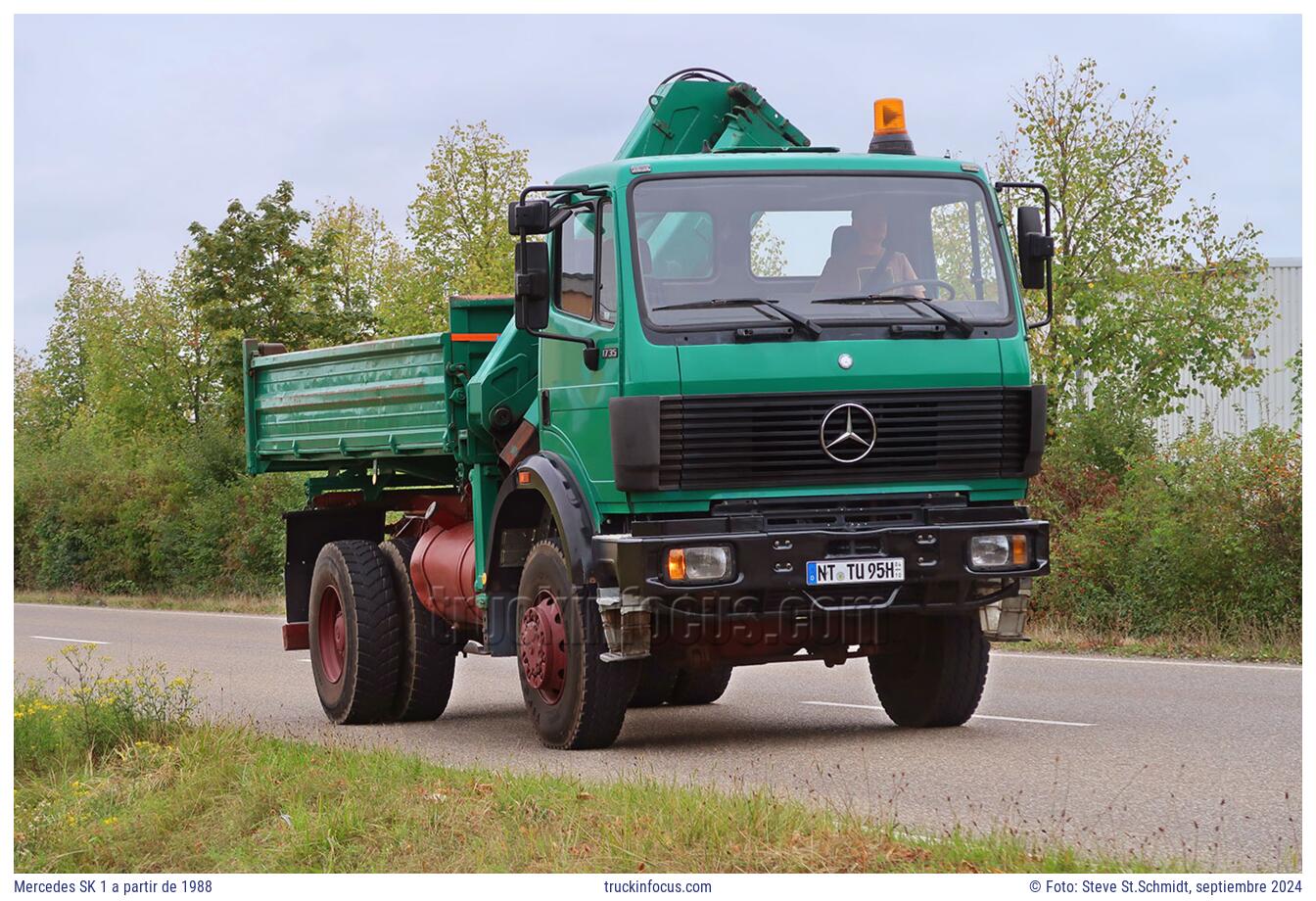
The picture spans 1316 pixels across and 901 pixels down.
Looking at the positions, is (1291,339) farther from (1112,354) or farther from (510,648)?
(510,648)

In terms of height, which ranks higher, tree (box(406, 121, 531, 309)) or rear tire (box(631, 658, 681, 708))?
tree (box(406, 121, 531, 309))

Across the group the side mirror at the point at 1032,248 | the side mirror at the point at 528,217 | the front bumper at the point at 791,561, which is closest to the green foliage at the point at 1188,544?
the side mirror at the point at 1032,248

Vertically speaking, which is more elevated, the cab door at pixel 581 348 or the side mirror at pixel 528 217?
the side mirror at pixel 528 217

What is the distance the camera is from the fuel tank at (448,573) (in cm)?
1180

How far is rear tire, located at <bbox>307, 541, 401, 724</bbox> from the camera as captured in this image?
41.8ft

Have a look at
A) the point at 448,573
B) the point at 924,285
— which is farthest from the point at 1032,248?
the point at 448,573

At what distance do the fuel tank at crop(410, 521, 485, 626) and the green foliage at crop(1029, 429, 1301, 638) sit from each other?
6798 millimetres

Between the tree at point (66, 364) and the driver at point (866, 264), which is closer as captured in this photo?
the driver at point (866, 264)

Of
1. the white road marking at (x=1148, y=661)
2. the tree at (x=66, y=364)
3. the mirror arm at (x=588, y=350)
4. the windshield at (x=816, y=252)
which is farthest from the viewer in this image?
the tree at (x=66, y=364)

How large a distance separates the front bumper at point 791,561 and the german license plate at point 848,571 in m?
0.03

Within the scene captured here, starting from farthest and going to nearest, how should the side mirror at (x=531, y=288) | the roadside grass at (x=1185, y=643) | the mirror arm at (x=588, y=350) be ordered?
the roadside grass at (x=1185, y=643)
the side mirror at (x=531, y=288)
the mirror arm at (x=588, y=350)

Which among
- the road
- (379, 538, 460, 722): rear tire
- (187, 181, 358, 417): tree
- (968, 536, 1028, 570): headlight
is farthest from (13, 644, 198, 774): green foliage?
(187, 181, 358, 417): tree

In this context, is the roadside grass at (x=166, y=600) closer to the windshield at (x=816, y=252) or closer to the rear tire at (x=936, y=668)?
the rear tire at (x=936, y=668)

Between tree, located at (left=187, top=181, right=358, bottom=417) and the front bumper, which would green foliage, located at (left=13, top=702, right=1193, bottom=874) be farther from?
tree, located at (left=187, top=181, right=358, bottom=417)
